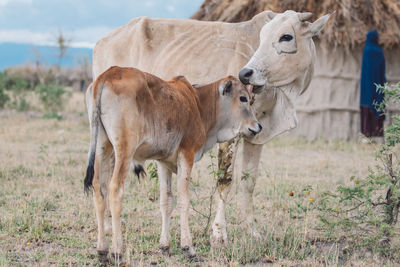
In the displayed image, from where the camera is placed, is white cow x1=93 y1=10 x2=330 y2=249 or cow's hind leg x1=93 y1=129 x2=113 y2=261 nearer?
cow's hind leg x1=93 y1=129 x2=113 y2=261

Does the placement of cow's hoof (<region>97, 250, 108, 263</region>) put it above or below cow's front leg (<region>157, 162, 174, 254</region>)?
below

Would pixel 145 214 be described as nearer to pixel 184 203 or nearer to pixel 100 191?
pixel 184 203

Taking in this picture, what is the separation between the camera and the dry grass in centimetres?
422

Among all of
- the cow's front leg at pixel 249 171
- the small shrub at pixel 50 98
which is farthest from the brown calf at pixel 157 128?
the small shrub at pixel 50 98

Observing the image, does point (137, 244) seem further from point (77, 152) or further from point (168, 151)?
point (77, 152)

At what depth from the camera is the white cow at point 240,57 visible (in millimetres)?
4457

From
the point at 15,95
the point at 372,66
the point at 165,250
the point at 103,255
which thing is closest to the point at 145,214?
the point at 165,250

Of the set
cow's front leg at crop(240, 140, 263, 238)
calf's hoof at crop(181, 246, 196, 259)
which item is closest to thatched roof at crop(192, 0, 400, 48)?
cow's front leg at crop(240, 140, 263, 238)

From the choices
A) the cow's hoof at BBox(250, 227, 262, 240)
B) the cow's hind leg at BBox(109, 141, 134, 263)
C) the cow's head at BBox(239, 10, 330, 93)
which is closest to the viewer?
the cow's hind leg at BBox(109, 141, 134, 263)

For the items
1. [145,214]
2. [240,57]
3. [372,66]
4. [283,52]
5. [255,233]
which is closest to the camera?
[283,52]

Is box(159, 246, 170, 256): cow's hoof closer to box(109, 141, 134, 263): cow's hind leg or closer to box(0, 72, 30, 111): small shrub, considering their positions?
box(109, 141, 134, 263): cow's hind leg

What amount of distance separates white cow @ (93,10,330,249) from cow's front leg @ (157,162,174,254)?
1.51 ft

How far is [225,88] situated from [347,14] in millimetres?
7350

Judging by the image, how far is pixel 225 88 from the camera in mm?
4504
